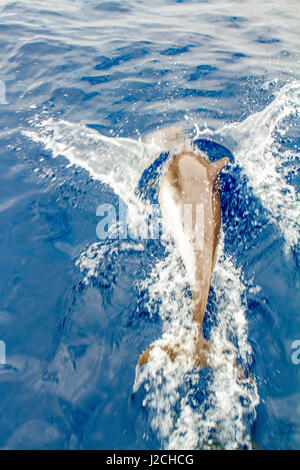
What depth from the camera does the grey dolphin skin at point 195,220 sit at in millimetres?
3982

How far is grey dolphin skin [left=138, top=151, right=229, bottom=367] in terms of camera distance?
3.98m

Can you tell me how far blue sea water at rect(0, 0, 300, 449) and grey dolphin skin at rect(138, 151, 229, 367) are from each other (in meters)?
0.26

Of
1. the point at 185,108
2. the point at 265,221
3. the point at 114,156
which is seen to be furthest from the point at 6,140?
the point at 265,221

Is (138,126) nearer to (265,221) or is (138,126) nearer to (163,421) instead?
(265,221)

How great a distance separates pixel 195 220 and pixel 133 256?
114 cm

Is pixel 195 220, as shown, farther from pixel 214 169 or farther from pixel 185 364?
pixel 185 364

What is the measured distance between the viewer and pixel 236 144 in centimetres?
746

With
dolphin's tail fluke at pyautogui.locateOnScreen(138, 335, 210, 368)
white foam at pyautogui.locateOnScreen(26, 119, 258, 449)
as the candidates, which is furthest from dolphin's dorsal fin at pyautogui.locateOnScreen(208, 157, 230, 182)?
dolphin's tail fluke at pyautogui.locateOnScreen(138, 335, 210, 368)

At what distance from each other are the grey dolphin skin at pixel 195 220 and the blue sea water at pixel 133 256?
0.26 meters

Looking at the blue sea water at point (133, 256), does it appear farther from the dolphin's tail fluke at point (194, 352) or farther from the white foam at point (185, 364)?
the dolphin's tail fluke at point (194, 352)

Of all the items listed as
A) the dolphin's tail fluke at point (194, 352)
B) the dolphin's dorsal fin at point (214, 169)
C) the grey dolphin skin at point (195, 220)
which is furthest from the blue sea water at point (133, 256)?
the dolphin's dorsal fin at point (214, 169)

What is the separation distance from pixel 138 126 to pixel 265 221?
13.8 feet

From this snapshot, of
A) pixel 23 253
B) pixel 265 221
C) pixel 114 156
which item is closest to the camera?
pixel 23 253

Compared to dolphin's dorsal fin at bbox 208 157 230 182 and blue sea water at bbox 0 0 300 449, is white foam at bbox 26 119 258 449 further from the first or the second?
dolphin's dorsal fin at bbox 208 157 230 182
